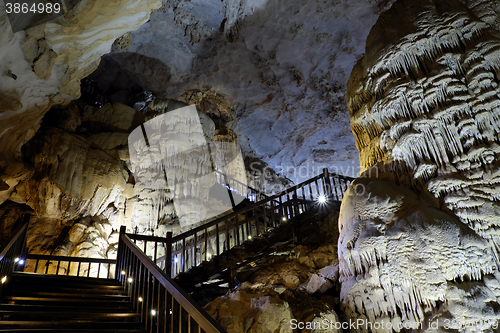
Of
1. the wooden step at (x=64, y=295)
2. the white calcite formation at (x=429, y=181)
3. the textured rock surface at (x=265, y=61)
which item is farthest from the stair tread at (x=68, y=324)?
the textured rock surface at (x=265, y=61)

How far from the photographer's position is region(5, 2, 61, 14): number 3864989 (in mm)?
3984

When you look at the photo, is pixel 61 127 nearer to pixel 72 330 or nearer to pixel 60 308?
pixel 60 308

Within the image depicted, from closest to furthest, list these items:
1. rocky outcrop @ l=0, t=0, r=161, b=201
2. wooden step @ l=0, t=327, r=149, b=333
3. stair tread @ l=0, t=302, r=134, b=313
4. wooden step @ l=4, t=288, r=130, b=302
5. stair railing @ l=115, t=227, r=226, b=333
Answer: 1. stair railing @ l=115, t=227, r=226, b=333
2. wooden step @ l=0, t=327, r=149, b=333
3. stair tread @ l=0, t=302, r=134, b=313
4. wooden step @ l=4, t=288, r=130, b=302
5. rocky outcrop @ l=0, t=0, r=161, b=201

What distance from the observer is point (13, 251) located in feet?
15.5

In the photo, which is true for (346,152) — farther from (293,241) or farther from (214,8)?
(214,8)

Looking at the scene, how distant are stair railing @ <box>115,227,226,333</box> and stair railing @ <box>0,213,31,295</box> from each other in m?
1.47

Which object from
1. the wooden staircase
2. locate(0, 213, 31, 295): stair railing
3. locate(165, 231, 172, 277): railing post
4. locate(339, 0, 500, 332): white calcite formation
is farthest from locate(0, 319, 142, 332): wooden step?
locate(339, 0, 500, 332): white calcite formation

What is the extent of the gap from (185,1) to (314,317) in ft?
28.5

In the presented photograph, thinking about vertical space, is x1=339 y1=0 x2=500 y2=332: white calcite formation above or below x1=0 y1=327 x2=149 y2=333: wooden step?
above

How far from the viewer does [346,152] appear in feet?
46.7

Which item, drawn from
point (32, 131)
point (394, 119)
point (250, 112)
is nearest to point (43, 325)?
point (394, 119)

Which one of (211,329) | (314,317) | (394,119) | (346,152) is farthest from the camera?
(346,152)

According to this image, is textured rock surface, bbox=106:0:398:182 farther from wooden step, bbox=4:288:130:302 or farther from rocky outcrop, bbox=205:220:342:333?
wooden step, bbox=4:288:130:302

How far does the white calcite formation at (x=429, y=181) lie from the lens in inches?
149
